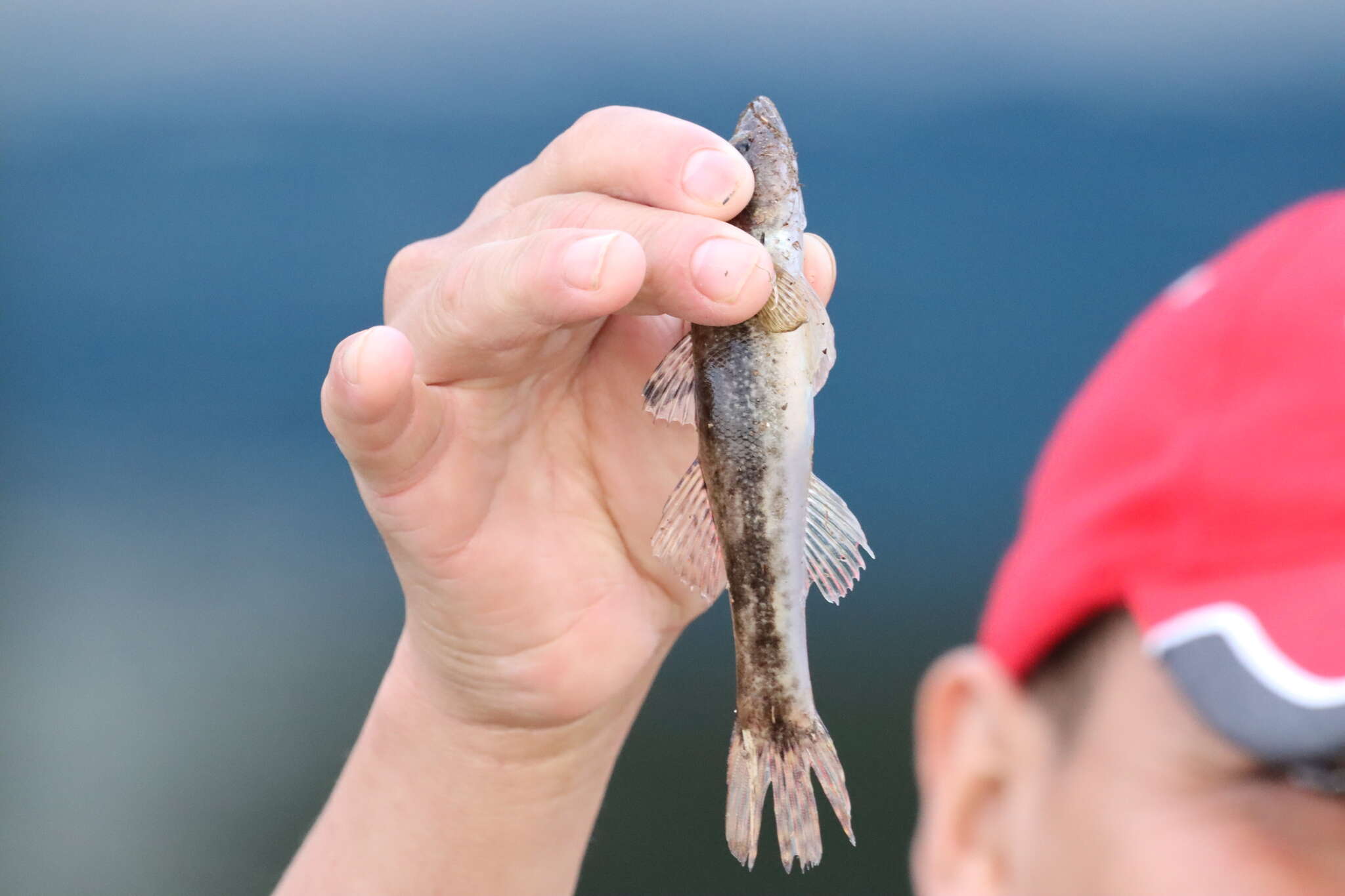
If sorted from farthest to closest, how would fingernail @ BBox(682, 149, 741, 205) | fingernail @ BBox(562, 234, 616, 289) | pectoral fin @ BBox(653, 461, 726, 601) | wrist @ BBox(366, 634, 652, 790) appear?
wrist @ BBox(366, 634, 652, 790)
pectoral fin @ BBox(653, 461, 726, 601)
fingernail @ BBox(682, 149, 741, 205)
fingernail @ BBox(562, 234, 616, 289)

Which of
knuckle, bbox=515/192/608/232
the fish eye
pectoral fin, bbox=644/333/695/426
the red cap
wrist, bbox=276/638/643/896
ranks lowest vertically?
wrist, bbox=276/638/643/896

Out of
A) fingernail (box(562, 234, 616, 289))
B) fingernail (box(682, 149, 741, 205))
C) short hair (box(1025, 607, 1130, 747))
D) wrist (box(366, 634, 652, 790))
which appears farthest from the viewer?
wrist (box(366, 634, 652, 790))

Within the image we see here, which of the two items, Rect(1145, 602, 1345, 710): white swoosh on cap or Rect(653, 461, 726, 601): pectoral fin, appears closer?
Rect(1145, 602, 1345, 710): white swoosh on cap

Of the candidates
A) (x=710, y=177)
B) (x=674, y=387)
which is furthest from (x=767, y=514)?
(x=710, y=177)

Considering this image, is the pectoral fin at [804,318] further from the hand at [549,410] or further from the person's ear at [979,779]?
the person's ear at [979,779]

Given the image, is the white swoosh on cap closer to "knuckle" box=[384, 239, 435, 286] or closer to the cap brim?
the cap brim

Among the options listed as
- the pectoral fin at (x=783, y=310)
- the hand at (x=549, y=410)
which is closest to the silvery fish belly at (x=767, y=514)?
the pectoral fin at (x=783, y=310)

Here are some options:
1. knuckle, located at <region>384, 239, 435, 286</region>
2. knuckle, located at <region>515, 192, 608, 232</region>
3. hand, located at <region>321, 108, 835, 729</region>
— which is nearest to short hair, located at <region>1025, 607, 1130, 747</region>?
hand, located at <region>321, 108, 835, 729</region>
